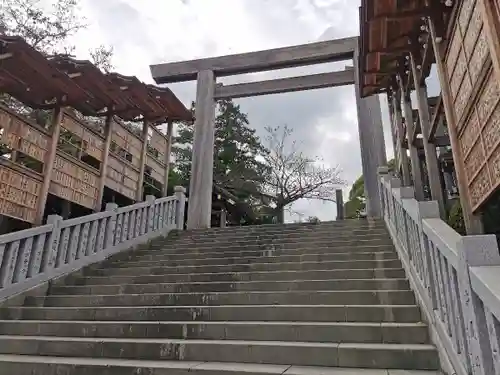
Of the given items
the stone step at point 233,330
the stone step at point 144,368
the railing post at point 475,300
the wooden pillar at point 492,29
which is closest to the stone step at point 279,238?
the stone step at point 233,330

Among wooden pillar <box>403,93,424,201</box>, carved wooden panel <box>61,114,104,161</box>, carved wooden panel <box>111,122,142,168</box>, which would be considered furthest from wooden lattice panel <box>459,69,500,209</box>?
carved wooden panel <box>111,122,142,168</box>

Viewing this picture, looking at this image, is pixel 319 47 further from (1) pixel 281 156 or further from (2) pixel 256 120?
(2) pixel 256 120

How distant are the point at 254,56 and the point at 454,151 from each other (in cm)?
725

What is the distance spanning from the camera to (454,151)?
365cm

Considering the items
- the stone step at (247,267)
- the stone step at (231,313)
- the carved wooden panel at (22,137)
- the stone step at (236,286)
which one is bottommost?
the stone step at (231,313)

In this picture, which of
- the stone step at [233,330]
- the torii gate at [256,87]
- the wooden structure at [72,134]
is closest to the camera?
the stone step at [233,330]

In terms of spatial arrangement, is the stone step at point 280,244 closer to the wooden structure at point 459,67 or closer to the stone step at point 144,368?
the wooden structure at point 459,67

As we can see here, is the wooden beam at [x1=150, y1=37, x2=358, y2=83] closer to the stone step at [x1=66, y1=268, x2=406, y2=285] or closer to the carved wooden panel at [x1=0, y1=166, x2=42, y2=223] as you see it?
the carved wooden panel at [x1=0, y1=166, x2=42, y2=223]

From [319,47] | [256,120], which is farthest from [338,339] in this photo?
[256,120]

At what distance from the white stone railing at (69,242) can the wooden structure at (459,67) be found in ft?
15.2

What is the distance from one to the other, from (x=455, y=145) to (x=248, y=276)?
2.71 m

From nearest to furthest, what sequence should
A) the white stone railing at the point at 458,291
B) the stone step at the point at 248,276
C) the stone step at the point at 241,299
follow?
the white stone railing at the point at 458,291 → the stone step at the point at 241,299 → the stone step at the point at 248,276

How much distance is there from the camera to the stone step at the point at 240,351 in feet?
→ 9.05

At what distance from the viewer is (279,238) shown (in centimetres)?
667
